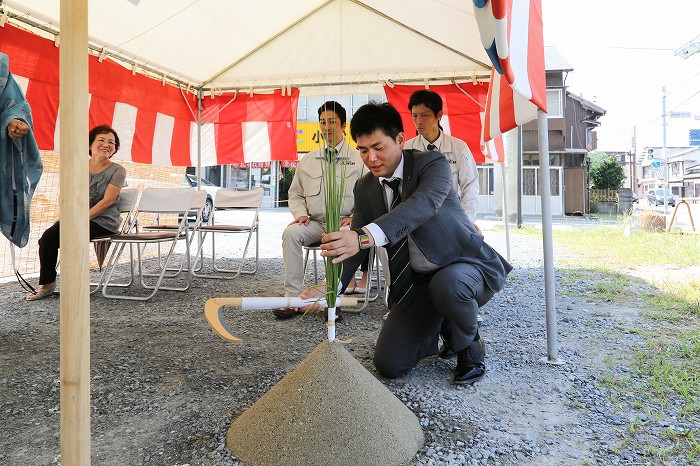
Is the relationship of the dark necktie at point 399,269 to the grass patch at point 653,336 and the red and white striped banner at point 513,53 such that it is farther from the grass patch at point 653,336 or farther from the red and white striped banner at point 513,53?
the grass patch at point 653,336

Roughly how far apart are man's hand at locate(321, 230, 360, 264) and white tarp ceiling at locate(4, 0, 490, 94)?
3.00 meters

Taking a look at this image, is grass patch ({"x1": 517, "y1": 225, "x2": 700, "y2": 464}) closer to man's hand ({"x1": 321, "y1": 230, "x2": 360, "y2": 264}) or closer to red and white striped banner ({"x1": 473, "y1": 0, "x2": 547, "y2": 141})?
man's hand ({"x1": 321, "y1": 230, "x2": 360, "y2": 264})

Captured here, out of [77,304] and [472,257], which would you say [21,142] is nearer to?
[77,304]

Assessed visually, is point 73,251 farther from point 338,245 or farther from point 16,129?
point 16,129

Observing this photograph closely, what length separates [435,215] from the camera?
201 centimetres

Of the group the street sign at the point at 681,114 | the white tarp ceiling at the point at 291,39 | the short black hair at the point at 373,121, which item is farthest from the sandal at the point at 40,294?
the street sign at the point at 681,114

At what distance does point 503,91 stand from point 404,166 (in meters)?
1.16

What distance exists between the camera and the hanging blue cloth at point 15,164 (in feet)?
7.04

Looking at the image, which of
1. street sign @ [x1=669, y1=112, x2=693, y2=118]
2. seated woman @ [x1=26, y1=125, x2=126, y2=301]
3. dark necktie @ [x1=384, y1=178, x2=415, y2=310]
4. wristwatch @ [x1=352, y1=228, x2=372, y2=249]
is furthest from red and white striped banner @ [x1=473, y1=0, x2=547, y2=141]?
street sign @ [x1=669, y1=112, x2=693, y2=118]

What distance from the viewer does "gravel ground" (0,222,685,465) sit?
1515 millimetres

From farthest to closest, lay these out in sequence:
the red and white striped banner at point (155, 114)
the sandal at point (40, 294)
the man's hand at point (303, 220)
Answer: the red and white striped banner at point (155, 114), the sandal at point (40, 294), the man's hand at point (303, 220)

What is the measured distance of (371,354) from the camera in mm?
2500

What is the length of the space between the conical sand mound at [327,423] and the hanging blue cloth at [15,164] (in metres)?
1.57

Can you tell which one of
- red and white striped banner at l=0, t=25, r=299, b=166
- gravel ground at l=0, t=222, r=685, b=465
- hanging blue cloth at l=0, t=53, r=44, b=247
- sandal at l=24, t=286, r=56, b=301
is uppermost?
red and white striped banner at l=0, t=25, r=299, b=166
